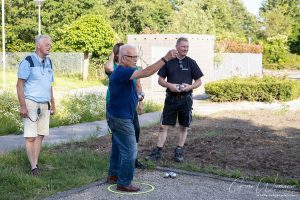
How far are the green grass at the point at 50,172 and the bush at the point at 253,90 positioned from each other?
948cm

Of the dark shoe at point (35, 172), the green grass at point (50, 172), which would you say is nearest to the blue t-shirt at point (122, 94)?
the green grass at point (50, 172)

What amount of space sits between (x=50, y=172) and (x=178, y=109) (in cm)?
212

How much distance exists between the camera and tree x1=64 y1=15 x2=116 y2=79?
2650cm

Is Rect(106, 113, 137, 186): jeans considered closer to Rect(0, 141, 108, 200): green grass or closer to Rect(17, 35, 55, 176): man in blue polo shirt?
Rect(0, 141, 108, 200): green grass

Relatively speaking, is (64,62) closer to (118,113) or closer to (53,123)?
(53,123)

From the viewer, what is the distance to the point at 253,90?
657 inches

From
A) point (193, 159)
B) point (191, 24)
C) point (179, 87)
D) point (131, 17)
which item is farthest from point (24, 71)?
point (131, 17)

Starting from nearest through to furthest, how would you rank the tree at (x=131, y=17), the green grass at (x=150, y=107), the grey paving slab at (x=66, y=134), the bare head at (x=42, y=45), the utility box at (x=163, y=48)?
the bare head at (x=42, y=45), the grey paving slab at (x=66, y=134), the green grass at (x=150, y=107), the utility box at (x=163, y=48), the tree at (x=131, y=17)

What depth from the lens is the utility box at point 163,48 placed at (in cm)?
2189

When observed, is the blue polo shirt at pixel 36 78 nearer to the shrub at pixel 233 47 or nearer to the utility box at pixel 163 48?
the utility box at pixel 163 48

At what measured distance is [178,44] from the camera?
7.13 metres

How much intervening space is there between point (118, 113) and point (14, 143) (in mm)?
3980

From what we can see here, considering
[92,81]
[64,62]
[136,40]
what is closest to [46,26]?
[64,62]

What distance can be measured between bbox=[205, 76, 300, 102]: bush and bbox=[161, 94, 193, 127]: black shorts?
375 inches
